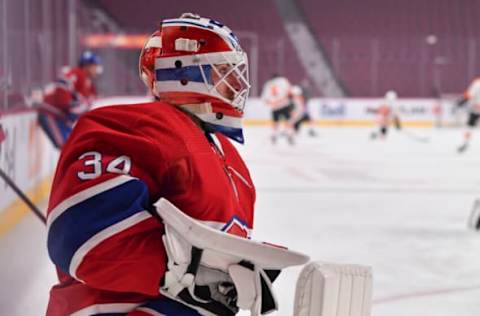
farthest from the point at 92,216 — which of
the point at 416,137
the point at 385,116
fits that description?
the point at 416,137

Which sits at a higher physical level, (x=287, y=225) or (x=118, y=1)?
(x=118, y=1)

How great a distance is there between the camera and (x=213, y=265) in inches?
41.5

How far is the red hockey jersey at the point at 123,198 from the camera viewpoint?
3.29ft

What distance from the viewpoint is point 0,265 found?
272 cm

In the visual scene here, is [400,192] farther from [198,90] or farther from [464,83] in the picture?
[464,83]

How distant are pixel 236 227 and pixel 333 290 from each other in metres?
0.21

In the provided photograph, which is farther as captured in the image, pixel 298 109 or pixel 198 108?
pixel 298 109

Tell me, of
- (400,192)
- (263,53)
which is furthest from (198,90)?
(263,53)

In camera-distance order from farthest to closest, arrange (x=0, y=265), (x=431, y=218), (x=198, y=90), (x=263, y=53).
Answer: (x=263, y=53)
(x=431, y=218)
(x=0, y=265)
(x=198, y=90)

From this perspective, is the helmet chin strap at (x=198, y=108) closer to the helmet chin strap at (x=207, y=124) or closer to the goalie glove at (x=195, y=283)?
the helmet chin strap at (x=207, y=124)

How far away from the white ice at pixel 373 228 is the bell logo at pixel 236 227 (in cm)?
119

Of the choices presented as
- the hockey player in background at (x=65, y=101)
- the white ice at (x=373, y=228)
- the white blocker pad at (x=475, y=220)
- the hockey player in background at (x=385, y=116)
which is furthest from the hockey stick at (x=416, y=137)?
the white blocker pad at (x=475, y=220)

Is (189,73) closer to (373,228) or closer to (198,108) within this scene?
(198,108)

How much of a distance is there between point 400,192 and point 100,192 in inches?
199
